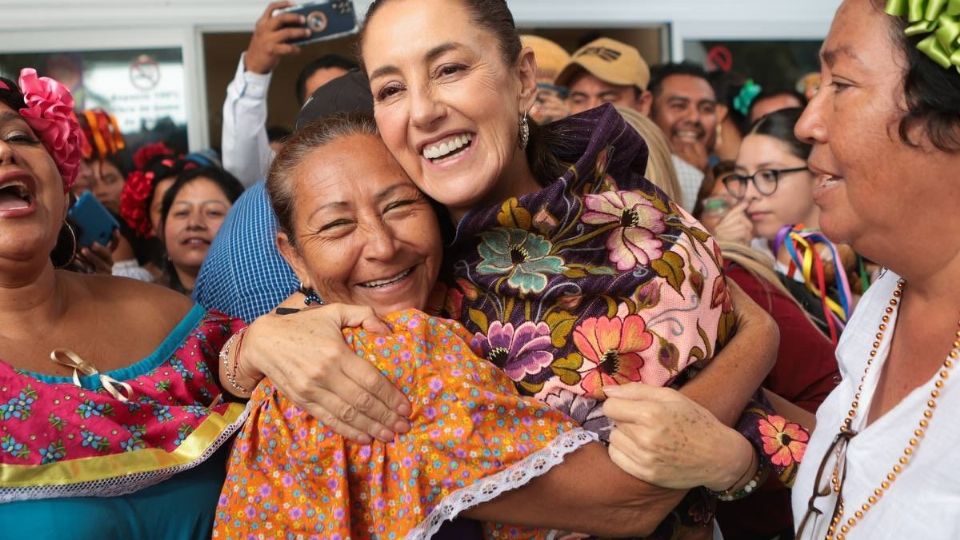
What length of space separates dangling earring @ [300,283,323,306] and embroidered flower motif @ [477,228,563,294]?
0.36m

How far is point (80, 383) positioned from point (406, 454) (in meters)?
0.71

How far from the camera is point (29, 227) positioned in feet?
6.70

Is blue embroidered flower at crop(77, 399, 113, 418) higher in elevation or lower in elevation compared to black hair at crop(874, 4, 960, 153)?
lower

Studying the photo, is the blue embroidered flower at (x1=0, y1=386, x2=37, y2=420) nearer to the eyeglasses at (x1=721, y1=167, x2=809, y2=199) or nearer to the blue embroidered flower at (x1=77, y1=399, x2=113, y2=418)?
the blue embroidered flower at (x1=77, y1=399, x2=113, y2=418)

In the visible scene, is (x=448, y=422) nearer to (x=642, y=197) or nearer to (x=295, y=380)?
(x=295, y=380)

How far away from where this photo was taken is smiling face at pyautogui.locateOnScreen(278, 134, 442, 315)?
2018 mm

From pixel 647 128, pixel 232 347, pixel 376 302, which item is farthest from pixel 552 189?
pixel 647 128

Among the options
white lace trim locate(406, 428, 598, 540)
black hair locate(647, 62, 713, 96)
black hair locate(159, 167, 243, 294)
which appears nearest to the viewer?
white lace trim locate(406, 428, 598, 540)

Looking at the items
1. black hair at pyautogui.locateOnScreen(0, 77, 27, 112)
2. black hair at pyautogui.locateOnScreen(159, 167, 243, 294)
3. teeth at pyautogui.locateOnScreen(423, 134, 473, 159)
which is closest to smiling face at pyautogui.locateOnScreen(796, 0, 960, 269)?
→ teeth at pyautogui.locateOnScreen(423, 134, 473, 159)

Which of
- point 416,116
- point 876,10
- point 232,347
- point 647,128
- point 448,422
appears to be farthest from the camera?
point 647,128

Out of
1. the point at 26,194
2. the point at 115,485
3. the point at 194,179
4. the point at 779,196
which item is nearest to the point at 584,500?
the point at 115,485

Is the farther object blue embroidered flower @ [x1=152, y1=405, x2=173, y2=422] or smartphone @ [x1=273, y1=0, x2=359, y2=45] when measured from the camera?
smartphone @ [x1=273, y1=0, x2=359, y2=45]

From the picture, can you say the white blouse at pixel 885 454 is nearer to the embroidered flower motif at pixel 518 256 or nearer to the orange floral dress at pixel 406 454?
the orange floral dress at pixel 406 454

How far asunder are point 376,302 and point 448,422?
393 millimetres
